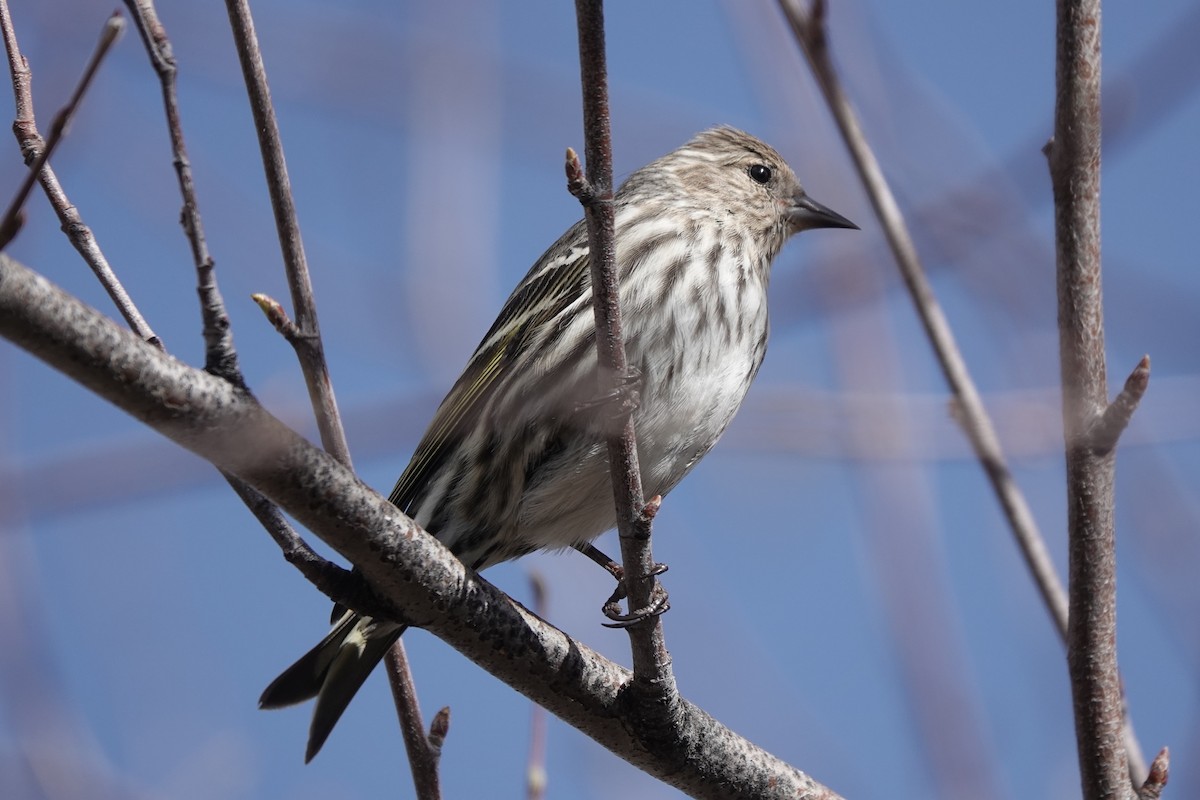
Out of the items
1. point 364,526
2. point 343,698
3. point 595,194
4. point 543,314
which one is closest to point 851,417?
→ point 595,194

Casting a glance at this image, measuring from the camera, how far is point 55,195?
2734mm

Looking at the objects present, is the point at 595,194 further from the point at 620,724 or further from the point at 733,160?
the point at 733,160

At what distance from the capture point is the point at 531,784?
351cm

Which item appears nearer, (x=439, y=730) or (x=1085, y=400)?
(x=1085, y=400)

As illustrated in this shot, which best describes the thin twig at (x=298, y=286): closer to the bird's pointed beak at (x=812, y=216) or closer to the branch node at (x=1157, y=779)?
the branch node at (x=1157, y=779)

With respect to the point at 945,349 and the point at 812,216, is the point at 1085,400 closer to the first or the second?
the point at 945,349

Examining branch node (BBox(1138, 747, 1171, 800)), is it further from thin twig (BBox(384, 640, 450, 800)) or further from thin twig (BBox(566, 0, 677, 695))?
thin twig (BBox(384, 640, 450, 800))

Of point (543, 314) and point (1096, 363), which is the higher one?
point (543, 314)

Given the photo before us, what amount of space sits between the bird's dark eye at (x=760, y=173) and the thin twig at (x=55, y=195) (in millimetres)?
3446

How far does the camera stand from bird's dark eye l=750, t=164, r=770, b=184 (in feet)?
19.0

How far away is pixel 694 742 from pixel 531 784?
484 mm

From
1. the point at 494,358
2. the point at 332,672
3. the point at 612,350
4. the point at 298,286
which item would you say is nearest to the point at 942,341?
the point at 612,350

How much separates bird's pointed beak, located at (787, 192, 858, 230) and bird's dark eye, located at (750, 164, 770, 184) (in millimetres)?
163

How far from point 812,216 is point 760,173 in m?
0.32
